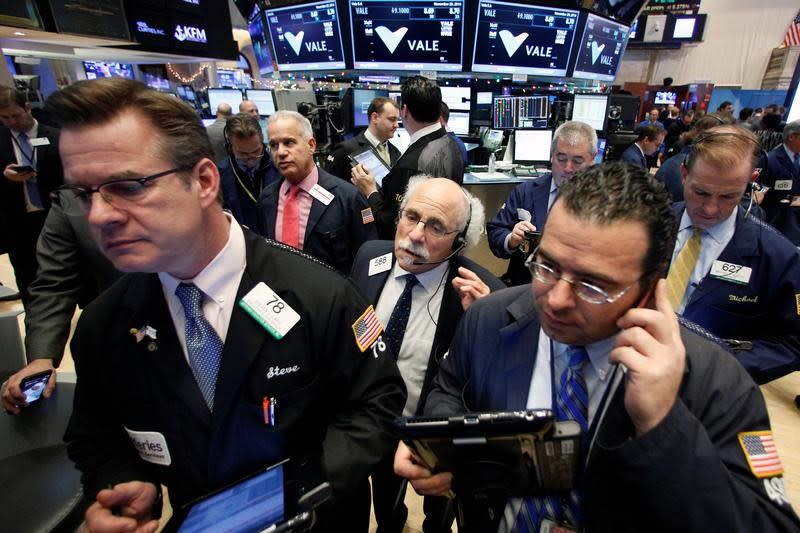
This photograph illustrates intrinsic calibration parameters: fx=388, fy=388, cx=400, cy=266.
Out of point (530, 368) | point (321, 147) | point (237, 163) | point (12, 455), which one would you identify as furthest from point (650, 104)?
point (12, 455)

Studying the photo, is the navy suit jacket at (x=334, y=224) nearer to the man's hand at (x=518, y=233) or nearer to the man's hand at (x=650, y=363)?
the man's hand at (x=518, y=233)

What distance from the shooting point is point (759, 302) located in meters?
1.61

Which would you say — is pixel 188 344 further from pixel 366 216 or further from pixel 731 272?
pixel 731 272

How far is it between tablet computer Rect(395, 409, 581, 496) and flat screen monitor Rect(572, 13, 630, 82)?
5.42 m

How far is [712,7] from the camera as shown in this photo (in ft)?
45.1

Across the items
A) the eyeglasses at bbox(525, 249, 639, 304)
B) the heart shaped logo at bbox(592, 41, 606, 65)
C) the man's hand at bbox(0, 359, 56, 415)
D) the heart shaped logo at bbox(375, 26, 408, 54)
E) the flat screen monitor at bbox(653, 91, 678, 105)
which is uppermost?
the heart shaped logo at bbox(375, 26, 408, 54)

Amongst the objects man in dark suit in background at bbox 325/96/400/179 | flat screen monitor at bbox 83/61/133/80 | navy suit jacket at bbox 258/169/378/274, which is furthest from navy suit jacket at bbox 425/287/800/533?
flat screen monitor at bbox 83/61/133/80

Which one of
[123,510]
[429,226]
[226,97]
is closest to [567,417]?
[429,226]

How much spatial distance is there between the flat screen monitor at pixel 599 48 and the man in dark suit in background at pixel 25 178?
227 inches

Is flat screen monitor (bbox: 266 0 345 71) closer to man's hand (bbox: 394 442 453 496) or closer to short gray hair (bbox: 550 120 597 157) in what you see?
short gray hair (bbox: 550 120 597 157)

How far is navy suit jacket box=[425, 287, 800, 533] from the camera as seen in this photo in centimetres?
74

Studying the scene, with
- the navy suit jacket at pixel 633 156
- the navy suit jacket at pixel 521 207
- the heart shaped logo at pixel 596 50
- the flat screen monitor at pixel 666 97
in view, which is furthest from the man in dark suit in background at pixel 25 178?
the flat screen monitor at pixel 666 97

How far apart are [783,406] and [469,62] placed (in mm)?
4436

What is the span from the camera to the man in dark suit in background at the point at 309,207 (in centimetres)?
244
